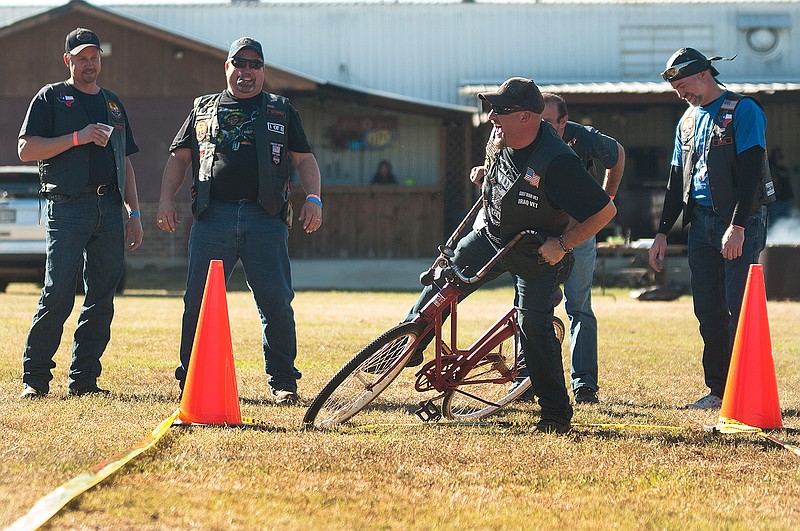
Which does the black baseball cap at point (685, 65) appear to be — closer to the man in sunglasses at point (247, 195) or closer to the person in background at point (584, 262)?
the person in background at point (584, 262)

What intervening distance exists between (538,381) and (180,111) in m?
18.5

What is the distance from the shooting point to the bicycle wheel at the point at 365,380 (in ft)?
18.9

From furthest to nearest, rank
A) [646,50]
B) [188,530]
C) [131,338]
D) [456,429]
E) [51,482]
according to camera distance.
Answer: [646,50] → [131,338] → [456,429] → [51,482] → [188,530]

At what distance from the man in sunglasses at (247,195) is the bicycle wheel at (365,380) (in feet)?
3.04

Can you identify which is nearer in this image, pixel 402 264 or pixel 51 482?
pixel 51 482

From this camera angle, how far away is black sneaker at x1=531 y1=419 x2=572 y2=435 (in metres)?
5.89

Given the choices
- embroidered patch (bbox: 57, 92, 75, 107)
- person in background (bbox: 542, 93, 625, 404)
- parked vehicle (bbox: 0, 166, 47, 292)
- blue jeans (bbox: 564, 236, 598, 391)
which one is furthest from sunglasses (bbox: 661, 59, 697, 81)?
parked vehicle (bbox: 0, 166, 47, 292)

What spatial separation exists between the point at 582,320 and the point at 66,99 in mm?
3357

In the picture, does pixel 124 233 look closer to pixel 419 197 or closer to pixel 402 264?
pixel 402 264

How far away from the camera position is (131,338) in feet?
33.2

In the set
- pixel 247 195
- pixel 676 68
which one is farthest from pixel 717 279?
pixel 247 195

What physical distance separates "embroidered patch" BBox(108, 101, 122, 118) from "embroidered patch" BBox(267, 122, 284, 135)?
0.96 meters

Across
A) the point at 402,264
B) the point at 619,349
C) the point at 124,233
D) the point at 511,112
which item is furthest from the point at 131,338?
the point at 402,264

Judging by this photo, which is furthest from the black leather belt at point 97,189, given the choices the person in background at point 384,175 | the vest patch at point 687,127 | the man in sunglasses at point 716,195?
the person in background at point 384,175
